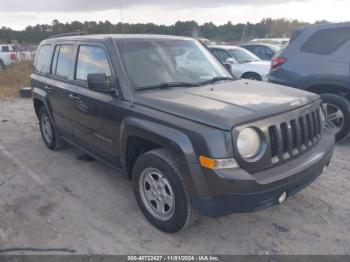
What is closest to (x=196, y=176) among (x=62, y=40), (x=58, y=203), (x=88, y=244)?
(x=88, y=244)

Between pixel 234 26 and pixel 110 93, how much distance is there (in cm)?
4374

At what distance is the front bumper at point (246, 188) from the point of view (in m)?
2.55

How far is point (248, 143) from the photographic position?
265 cm

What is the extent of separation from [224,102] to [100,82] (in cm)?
127

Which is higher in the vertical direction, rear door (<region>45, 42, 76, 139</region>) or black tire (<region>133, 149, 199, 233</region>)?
rear door (<region>45, 42, 76, 139</region>)

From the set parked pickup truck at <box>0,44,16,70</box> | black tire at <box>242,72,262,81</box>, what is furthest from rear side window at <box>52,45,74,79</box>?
parked pickup truck at <box>0,44,16,70</box>

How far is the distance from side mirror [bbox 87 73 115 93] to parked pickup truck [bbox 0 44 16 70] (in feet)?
48.5

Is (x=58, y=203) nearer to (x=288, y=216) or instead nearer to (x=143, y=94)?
(x=143, y=94)

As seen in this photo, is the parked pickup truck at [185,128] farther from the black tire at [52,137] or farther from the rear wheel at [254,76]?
the rear wheel at [254,76]

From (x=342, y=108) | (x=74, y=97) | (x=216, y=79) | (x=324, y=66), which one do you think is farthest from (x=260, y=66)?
(x=74, y=97)

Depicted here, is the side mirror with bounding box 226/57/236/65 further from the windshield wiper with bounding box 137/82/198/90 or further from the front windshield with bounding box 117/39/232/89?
the windshield wiper with bounding box 137/82/198/90

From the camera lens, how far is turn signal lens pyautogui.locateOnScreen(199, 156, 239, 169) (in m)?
2.54

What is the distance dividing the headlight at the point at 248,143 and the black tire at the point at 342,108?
3284mm

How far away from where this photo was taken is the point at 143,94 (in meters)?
3.28
